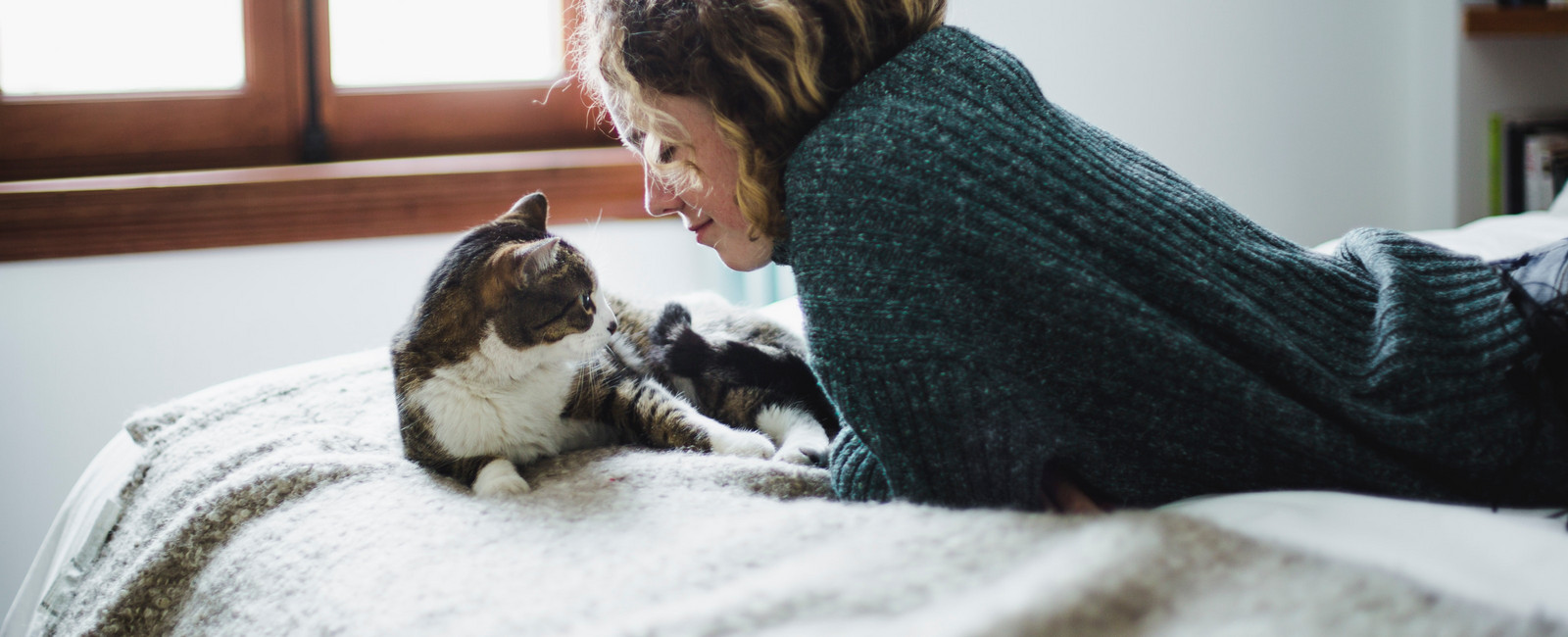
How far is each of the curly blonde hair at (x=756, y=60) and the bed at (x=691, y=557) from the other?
11.4 inches

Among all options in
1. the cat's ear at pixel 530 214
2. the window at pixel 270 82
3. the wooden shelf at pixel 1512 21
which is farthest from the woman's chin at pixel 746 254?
the wooden shelf at pixel 1512 21

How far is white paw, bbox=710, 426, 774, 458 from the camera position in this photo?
3.26 ft

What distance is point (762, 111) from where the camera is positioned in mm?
867

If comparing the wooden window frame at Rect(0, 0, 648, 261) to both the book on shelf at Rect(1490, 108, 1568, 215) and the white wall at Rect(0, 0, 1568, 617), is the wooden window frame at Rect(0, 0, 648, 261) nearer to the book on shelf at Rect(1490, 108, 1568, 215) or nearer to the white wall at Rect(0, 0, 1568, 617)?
the white wall at Rect(0, 0, 1568, 617)

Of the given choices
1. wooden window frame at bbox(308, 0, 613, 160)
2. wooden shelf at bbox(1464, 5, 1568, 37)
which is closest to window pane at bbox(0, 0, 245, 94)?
wooden window frame at bbox(308, 0, 613, 160)

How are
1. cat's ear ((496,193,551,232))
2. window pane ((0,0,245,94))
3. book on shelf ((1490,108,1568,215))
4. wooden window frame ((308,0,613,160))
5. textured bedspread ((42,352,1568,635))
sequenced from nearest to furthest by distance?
textured bedspread ((42,352,1568,635))
cat's ear ((496,193,551,232))
window pane ((0,0,245,94))
wooden window frame ((308,0,613,160))
book on shelf ((1490,108,1568,215))

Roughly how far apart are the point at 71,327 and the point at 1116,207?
1.87 m

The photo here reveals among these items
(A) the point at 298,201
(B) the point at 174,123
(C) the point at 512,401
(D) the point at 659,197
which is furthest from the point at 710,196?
(B) the point at 174,123

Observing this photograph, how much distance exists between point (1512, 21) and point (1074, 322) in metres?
2.05

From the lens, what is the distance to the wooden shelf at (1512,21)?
213cm

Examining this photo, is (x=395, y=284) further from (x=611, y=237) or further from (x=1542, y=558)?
(x=1542, y=558)

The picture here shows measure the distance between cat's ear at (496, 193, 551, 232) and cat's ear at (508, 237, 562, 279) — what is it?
0.50ft

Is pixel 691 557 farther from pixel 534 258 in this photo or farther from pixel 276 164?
pixel 276 164

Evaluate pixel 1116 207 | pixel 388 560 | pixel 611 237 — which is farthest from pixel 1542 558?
pixel 611 237
